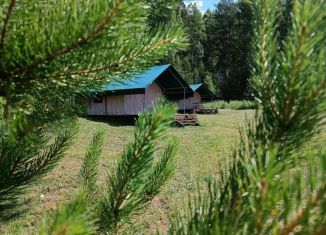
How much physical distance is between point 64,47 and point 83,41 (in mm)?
55

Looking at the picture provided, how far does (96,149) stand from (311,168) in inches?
65.4

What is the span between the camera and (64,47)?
1.01m

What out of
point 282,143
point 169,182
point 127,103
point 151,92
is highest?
point 151,92

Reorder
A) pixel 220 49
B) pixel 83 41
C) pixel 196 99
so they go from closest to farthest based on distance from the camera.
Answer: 1. pixel 83 41
2. pixel 196 99
3. pixel 220 49

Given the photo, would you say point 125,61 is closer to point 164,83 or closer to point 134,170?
A: point 134,170

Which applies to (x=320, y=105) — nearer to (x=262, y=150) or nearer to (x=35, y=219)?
(x=262, y=150)

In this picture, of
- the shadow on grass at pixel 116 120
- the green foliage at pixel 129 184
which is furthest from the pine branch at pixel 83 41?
the shadow on grass at pixel 116 120

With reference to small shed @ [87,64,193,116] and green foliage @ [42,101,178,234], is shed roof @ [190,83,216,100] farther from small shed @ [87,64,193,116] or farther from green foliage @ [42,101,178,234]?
green foliage @ [42,101,178,234]

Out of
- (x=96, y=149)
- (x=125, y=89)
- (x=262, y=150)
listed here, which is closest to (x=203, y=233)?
(x=262, y=150)

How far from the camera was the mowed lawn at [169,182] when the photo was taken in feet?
30.2

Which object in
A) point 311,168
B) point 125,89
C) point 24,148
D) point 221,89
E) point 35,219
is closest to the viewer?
point 311,168

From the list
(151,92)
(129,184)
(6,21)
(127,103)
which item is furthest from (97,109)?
(6,21)

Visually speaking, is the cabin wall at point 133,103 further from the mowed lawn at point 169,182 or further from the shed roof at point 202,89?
the shed roof at point 202,89

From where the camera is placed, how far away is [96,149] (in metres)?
2.29
